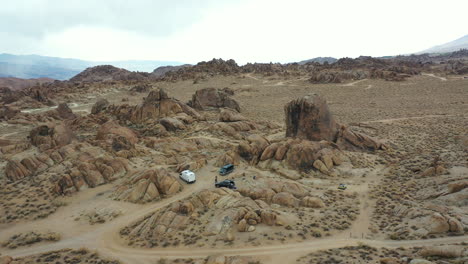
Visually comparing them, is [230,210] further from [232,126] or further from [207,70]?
[207,70]

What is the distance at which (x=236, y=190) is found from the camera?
25.0m

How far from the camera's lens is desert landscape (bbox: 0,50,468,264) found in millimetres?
17703

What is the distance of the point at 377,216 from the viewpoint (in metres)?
21.5

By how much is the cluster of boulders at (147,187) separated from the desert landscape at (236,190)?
14cm

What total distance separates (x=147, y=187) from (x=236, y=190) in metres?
8.59

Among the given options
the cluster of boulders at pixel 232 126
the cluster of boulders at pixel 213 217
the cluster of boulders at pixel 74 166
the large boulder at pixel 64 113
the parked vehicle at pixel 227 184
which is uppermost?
the large boulder at pixel 64 113

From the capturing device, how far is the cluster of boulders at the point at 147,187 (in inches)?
984

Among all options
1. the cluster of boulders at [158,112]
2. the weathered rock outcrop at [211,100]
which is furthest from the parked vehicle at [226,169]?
the weathered rock outcrop at [211,100]

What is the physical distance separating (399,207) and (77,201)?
29.0 meters

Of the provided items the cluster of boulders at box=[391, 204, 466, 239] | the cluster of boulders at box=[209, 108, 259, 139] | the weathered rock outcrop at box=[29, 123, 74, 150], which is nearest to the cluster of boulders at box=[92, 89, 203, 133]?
the cluster of boulders at box=[209, 108, 259, 139]

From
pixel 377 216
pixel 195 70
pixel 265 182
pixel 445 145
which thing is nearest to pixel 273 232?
pixel 265 182

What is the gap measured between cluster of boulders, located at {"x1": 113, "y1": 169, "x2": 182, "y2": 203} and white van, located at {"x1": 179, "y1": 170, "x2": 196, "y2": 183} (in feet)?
4.29

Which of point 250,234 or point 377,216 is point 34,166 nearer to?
point 250,234

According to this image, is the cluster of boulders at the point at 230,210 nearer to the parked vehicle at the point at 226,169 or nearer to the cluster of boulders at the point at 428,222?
the parked vehicle at the point at 226,169
